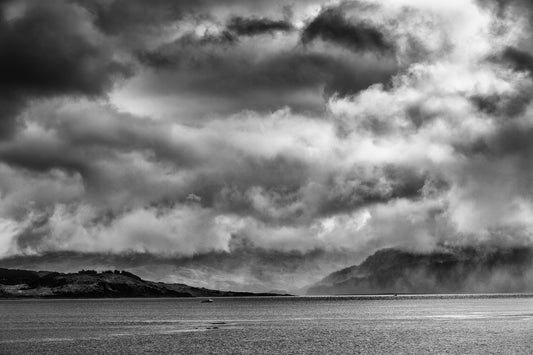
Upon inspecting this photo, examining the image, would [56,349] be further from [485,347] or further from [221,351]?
[485,347]

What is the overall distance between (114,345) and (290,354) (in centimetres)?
4799

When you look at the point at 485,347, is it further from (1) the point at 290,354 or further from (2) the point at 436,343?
(1) the point at 290,354

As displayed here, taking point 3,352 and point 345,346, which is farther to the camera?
point 345,346

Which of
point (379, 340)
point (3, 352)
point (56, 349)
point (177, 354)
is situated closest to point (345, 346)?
point (379, 340)

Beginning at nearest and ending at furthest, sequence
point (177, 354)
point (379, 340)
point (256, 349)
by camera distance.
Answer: point (177, 354) → point (256, 349) → point (379, 340)

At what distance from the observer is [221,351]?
524 feet

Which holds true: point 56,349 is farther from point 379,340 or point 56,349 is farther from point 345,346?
point 379,340

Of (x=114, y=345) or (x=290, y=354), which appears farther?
(x=114, y=345)

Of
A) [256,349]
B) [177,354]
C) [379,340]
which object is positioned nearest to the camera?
[177,354]

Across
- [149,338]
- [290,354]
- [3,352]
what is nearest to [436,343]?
[290,354]

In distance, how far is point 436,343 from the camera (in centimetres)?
17400

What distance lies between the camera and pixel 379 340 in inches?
7367

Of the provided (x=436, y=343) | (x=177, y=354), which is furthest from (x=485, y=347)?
(x=177, y=354)

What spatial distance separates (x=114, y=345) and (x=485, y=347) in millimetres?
90914
